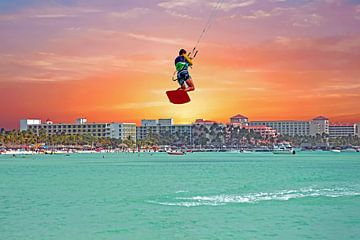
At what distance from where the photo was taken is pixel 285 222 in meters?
27.0

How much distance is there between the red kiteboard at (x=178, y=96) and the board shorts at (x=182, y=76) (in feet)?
0.51

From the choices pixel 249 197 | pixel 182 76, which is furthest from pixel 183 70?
pixel 249 197

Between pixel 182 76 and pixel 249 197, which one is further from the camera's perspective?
pixel 249 197

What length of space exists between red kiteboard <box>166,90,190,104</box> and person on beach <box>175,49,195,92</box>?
0.09m

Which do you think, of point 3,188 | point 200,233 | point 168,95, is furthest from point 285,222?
point 3,188

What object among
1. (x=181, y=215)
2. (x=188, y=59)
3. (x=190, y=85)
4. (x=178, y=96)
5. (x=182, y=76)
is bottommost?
(x=181, y=215)

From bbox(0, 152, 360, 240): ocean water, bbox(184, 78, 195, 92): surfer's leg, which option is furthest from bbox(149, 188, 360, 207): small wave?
bbox(184, 78, 195, 92): surfer's leg

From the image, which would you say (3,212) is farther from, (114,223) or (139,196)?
(139,196)

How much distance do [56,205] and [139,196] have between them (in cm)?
731

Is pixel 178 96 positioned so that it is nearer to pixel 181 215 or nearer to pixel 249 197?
pixel 181 215

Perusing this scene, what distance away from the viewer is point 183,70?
10555mm

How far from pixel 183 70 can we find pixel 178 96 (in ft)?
1.51

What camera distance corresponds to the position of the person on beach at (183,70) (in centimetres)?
1052

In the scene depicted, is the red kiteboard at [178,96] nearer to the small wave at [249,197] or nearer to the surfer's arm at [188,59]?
the surfer's arm at [188,59]
